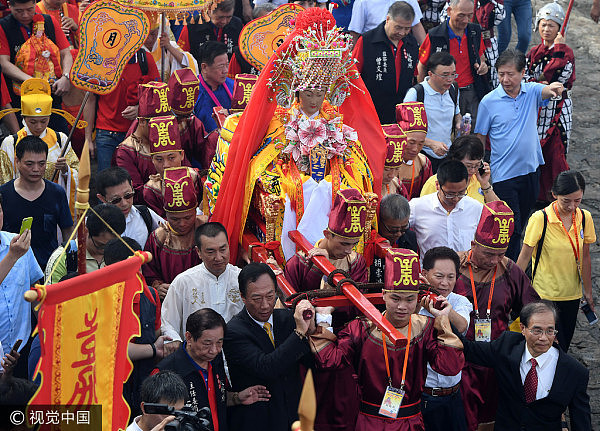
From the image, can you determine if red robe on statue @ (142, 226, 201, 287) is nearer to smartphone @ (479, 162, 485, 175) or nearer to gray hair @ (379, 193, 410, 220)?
gray hair @ (379, 193, 410, 220)

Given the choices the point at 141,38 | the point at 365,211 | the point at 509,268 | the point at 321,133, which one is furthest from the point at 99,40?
the point at 509,268

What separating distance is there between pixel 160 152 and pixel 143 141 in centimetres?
56

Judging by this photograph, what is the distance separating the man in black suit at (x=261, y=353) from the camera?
5.76 metres

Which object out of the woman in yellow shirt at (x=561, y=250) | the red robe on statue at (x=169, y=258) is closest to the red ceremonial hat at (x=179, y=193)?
the red robe on statue at (x=169, y=258)

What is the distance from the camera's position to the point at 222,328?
5.60 metres

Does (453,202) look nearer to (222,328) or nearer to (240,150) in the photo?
(240,150)

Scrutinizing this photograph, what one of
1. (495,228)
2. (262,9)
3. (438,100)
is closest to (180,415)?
(495,228)

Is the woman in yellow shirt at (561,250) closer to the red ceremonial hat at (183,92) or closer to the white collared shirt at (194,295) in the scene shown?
the white collared shirt at (194,295)

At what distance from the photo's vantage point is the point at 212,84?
9.27 metres

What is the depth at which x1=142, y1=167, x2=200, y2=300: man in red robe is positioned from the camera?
6.88m

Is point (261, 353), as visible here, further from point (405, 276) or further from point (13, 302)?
point (13, 302)

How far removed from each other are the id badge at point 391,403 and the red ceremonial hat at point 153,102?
3616 mm

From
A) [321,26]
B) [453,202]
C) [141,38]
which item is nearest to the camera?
[321,26]

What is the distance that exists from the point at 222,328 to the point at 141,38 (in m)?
→ 3.30
